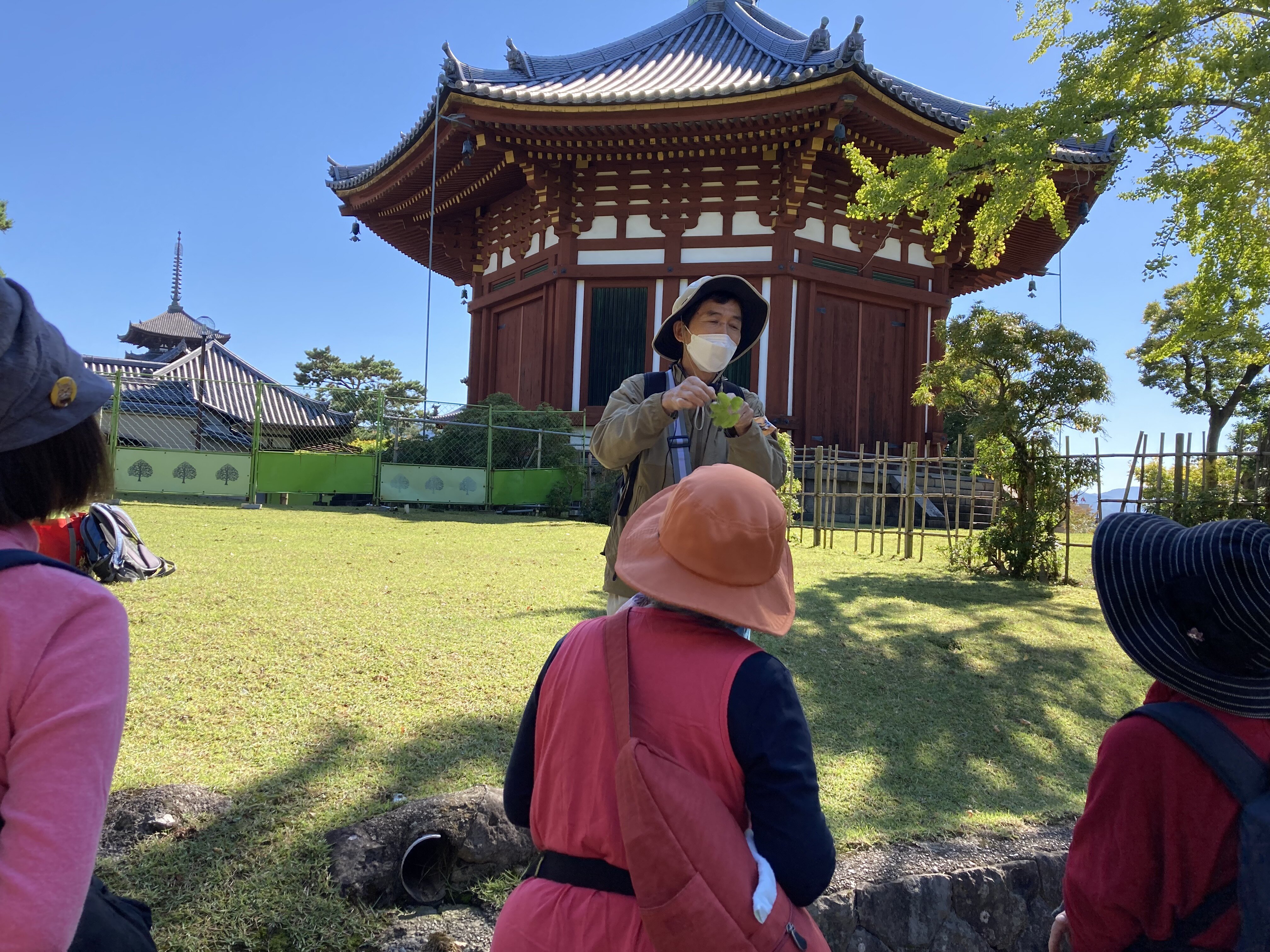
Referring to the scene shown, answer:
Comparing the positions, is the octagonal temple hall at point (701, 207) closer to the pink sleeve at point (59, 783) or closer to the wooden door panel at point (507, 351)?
the wooden door panel at point (507, 351)

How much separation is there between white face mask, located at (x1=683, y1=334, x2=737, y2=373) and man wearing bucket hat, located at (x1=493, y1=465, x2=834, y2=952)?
137 cm

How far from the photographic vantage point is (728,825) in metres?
1.17

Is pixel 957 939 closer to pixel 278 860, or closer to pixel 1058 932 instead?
pixel 1058 932

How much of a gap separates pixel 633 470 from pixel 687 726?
1.49 meters

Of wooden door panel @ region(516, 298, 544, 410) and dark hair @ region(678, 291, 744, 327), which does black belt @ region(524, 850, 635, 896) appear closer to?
dark hair @ region(678, 291, 744, 327)

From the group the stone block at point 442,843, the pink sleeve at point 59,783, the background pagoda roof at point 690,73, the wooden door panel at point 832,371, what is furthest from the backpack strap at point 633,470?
the wooden door panel at point 832,371

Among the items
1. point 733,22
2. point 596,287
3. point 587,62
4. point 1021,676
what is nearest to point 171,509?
point 596,287

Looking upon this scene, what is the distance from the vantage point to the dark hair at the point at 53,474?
1.10 m

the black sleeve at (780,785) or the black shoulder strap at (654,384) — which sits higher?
the black shoulder strap at (654,384)

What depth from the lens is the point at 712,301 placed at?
2.74 m

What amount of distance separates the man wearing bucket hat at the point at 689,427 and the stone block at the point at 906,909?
1300 millimetres

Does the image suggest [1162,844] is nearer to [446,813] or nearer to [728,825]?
[728,825]

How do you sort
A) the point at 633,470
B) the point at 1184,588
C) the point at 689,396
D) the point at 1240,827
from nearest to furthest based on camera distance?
the point at 1240,827
the point at 1184,588
the point at 689,396
the point at 633,470

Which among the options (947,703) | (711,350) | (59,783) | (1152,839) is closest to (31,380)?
(59,783)
